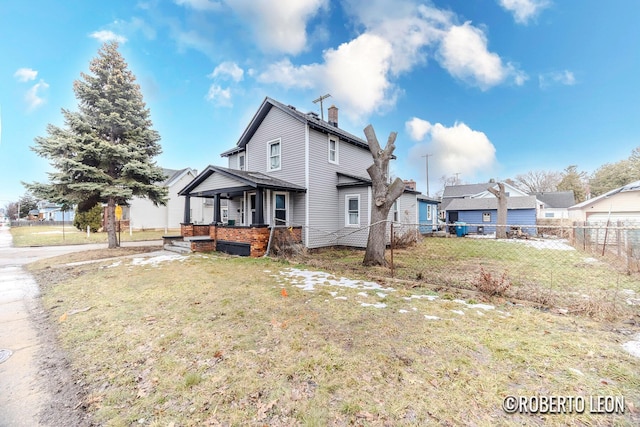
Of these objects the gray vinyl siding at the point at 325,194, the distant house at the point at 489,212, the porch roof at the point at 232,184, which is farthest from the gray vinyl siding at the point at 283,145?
the distant house at the point at 489,212

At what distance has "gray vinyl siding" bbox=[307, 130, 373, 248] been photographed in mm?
12328

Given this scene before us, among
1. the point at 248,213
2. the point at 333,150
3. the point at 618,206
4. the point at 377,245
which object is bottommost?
the point at 377,245

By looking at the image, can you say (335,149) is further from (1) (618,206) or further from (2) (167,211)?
(2) (167,211)

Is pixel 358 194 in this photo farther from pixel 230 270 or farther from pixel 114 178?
pixel 114 178

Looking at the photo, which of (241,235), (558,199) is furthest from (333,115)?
(558,199)

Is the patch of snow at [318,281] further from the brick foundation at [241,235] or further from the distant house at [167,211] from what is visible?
the distant house at [167,211]

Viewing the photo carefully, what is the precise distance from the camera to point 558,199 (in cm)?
3425

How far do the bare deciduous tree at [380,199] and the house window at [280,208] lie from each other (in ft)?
16.2

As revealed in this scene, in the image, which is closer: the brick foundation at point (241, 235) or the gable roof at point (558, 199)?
the brick foundation at point (241, 235)

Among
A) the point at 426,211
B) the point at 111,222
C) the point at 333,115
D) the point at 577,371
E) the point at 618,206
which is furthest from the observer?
the point at 426,211

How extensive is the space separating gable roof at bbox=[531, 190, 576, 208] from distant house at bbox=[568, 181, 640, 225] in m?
20.1

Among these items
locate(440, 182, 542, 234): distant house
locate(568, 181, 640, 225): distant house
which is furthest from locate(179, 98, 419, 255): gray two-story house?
locate(440, 182, 542, 234): distant house

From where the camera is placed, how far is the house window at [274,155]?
43.7 feet

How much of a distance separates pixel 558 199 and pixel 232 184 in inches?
1649
